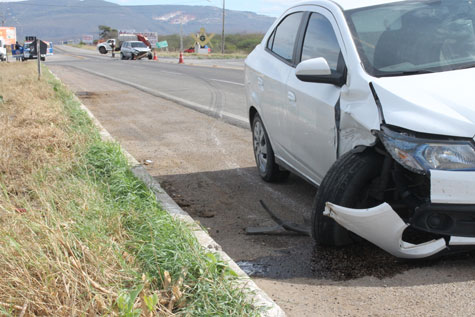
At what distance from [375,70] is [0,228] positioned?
2.55 metres

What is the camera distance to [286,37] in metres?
5.55

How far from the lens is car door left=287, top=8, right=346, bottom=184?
4.25 metres

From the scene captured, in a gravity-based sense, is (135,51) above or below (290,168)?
above

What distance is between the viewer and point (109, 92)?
58.2 feet

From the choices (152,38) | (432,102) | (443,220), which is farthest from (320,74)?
(152,38)

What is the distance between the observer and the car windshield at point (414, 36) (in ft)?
13.3

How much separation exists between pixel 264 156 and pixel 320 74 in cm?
202

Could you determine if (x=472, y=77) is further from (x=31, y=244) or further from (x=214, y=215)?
(x=31, y=244)

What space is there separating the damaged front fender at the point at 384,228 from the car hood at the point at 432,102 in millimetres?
514

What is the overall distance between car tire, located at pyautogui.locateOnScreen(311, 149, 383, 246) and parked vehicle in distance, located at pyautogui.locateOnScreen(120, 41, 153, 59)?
2134 inches

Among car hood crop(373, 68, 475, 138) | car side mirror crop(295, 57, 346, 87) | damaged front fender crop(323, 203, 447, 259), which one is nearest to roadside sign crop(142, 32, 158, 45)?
car side mirror crop(295, 57, 346, 87)

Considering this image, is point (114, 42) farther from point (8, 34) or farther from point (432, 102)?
point (432, 102)

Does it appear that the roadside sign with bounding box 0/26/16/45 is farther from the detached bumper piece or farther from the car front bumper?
the detached bumper piece

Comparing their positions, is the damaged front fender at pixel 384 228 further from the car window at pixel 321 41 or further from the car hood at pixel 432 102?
the car window at pixel 321 41
